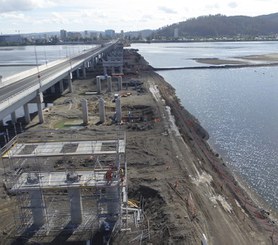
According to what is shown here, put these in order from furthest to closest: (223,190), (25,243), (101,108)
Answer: (101,108) → (223,190) → (25,243)

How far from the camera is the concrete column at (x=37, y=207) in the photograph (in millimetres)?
22156

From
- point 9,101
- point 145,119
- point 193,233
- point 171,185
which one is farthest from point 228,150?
point 9,101

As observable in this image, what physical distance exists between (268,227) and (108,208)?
12.8 meters

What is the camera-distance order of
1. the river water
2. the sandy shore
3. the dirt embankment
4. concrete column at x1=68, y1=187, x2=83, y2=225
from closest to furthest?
concrete column at x1=68, y1=187, x2=83, y2=225 < the sandy shore < the dirt embankment < the river water

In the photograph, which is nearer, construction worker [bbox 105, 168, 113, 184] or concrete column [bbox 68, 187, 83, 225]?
construction worker [bbox 105, 168, 113, 184]

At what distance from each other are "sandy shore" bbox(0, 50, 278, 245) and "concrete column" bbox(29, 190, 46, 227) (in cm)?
215

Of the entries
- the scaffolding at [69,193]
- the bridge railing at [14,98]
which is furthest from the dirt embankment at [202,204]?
the bridge railing at [14,98]

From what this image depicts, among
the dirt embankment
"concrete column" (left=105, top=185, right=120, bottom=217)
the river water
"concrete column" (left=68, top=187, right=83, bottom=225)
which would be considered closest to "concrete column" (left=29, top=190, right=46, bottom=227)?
"concrete column" (left=68, top=187, right=83, bottom=225)

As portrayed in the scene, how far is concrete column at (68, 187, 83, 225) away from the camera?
73.0 ft

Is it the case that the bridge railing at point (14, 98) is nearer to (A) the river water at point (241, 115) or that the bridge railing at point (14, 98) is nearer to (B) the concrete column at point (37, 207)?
(B) the concrete column at point (37, 207)

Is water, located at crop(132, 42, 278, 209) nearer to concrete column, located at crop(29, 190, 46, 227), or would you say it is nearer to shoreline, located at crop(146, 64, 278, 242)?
shoreline, located at crop(146, 64, 278, 242)

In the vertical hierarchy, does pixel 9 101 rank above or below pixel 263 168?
above

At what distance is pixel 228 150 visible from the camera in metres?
46.8

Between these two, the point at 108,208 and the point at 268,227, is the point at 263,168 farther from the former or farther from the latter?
the point at 108,208
